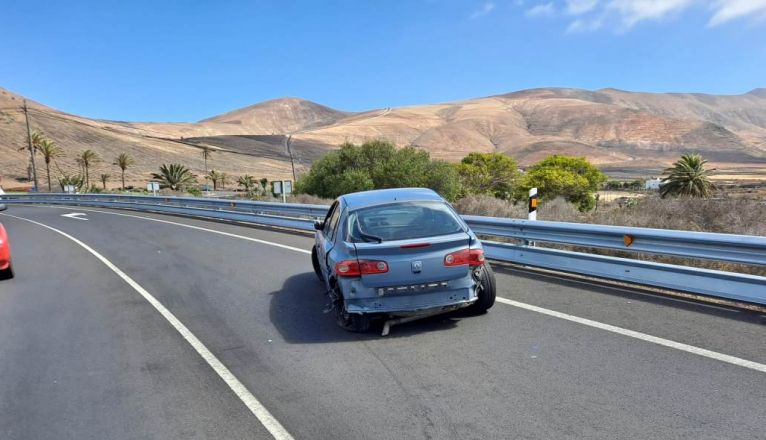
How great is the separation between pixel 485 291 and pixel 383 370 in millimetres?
1810

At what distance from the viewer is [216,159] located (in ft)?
422

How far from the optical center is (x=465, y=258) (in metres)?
5.48

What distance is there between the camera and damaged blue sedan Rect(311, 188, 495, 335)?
5.32m

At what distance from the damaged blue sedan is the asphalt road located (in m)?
0.33

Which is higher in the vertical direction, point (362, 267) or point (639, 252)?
point (362, 267)

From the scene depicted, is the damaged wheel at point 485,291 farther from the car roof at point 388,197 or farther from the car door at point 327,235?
the car door at point 327,235

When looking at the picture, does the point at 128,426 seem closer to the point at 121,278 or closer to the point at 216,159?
the point at 121,278

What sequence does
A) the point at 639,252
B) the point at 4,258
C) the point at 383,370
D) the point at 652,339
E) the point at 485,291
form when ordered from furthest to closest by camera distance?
1. the point at 4,258
2. the point at 639,252
3. the point at 485,291
4. the point at 652,339
5. the point at 383,370

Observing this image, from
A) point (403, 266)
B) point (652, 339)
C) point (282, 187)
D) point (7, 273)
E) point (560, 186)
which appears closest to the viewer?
point (652, 339)

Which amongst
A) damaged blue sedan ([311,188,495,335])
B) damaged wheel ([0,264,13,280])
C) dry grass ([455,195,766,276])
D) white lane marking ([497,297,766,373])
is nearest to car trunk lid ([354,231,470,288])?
damaged blue sedan ([311,188,495,335])

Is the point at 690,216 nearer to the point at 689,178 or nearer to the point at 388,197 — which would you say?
the point at 388,197

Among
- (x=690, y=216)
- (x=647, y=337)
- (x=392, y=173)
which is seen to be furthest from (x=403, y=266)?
(x=392, y=173)

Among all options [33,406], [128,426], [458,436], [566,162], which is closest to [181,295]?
[33,406]

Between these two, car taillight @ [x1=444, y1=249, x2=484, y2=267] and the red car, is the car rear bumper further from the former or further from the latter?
the red car
